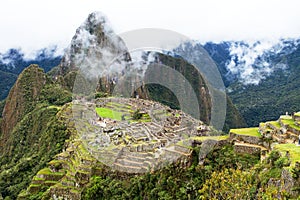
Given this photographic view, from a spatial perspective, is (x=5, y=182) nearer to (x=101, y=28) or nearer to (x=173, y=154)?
(x=173, y=154)

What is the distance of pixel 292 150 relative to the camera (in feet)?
44.3

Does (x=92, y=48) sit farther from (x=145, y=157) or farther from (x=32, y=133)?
(x=145, y=157)

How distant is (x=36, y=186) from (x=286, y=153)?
1732 centimetres

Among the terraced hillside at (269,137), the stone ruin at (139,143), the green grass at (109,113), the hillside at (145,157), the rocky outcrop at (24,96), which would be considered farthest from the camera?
the rocky outcrop at (24,96)

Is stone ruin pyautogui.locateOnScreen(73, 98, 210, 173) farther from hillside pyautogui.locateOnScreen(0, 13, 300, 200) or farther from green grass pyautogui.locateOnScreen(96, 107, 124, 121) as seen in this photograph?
green grass pyautogui.locateOnScreen(96, 107, 124, 121)

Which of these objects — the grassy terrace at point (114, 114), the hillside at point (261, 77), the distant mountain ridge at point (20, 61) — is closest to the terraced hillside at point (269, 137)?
the grassy terrace at point (114, 114)

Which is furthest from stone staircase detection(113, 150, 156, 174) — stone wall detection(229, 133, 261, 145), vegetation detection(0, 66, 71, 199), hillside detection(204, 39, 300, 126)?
hillside detection(204, 39, 300, 126)

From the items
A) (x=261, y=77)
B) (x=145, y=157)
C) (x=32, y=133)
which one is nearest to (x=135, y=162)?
(x=145, y=157)

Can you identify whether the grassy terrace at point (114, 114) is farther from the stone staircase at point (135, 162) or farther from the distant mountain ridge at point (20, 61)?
the distant mountain ridge at point (20, 61)

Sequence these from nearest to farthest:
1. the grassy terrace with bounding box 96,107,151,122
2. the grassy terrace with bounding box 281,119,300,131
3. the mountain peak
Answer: the grassy terrace with bounding box 281,119,300,131
the grassy terrace with bounding box 96,107,151,122
the mountain peak

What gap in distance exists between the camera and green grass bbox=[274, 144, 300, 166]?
12400mm

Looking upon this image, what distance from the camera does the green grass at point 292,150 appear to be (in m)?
12.4

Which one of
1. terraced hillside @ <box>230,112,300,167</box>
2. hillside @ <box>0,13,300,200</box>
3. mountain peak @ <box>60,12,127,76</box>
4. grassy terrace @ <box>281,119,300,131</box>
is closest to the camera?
hillside @ <box>0,13,300,200</box>

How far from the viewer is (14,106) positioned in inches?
2480
